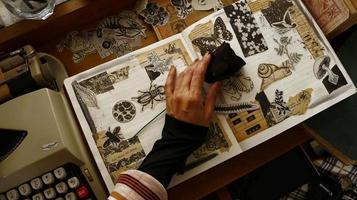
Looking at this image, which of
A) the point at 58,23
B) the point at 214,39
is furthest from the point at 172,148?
the point at 58,23

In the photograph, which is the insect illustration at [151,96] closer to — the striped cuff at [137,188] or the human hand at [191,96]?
the human hand at [191,96]

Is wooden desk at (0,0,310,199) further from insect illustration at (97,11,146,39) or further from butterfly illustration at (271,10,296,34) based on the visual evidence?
butterfly illustration at (271,10,296,34)

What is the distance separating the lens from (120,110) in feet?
2.80

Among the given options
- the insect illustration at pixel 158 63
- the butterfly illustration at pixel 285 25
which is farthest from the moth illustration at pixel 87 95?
the butterfly illustration at pixel 285 25

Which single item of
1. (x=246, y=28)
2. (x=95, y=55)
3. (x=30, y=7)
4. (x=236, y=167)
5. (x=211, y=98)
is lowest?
(x=236, y=167)

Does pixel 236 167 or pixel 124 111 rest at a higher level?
pixel 124 111

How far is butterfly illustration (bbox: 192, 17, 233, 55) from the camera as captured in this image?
89 cm

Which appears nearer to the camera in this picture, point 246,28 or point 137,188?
point 137,188

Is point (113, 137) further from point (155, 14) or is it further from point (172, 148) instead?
point (155, 14)

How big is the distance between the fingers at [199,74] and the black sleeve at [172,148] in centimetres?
7

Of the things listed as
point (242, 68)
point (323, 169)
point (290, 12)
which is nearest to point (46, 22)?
point (242, 68)

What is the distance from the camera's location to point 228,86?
0.87 metres

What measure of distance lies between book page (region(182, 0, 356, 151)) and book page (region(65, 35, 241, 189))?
0.05m

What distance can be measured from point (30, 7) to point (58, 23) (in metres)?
0.08
